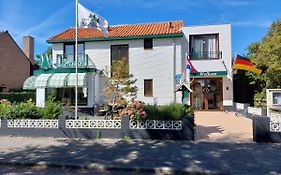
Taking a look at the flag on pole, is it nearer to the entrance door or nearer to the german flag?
the german flag

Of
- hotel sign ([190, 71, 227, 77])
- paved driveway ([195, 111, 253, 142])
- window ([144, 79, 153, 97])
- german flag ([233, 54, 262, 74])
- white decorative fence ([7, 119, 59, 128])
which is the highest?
german flag ([233, 54, 262, 74])

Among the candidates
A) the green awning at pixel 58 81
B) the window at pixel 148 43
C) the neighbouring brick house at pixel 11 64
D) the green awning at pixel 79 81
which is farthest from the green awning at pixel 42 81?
the neighbouring brick house at pixel 11 64

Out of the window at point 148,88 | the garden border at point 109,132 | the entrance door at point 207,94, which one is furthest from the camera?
the entrance door at point 207,94

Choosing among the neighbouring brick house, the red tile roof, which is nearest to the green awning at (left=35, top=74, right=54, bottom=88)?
the red tile roof

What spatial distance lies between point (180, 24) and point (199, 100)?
7.98 meters

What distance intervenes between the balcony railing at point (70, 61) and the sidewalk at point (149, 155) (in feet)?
43.7

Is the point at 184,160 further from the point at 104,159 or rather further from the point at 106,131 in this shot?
the point at 106,131

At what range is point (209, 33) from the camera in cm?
2672

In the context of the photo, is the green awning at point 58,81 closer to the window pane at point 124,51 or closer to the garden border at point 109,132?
the window pane at point 124,51

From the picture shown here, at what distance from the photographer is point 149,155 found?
1020 cm

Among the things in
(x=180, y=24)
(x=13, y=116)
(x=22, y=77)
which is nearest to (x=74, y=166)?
(x=13, y=116)

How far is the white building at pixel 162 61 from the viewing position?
2583cm

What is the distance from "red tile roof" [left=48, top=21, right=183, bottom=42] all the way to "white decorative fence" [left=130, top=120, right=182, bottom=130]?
14521 mm

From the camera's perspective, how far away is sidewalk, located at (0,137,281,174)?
8.71 metres
